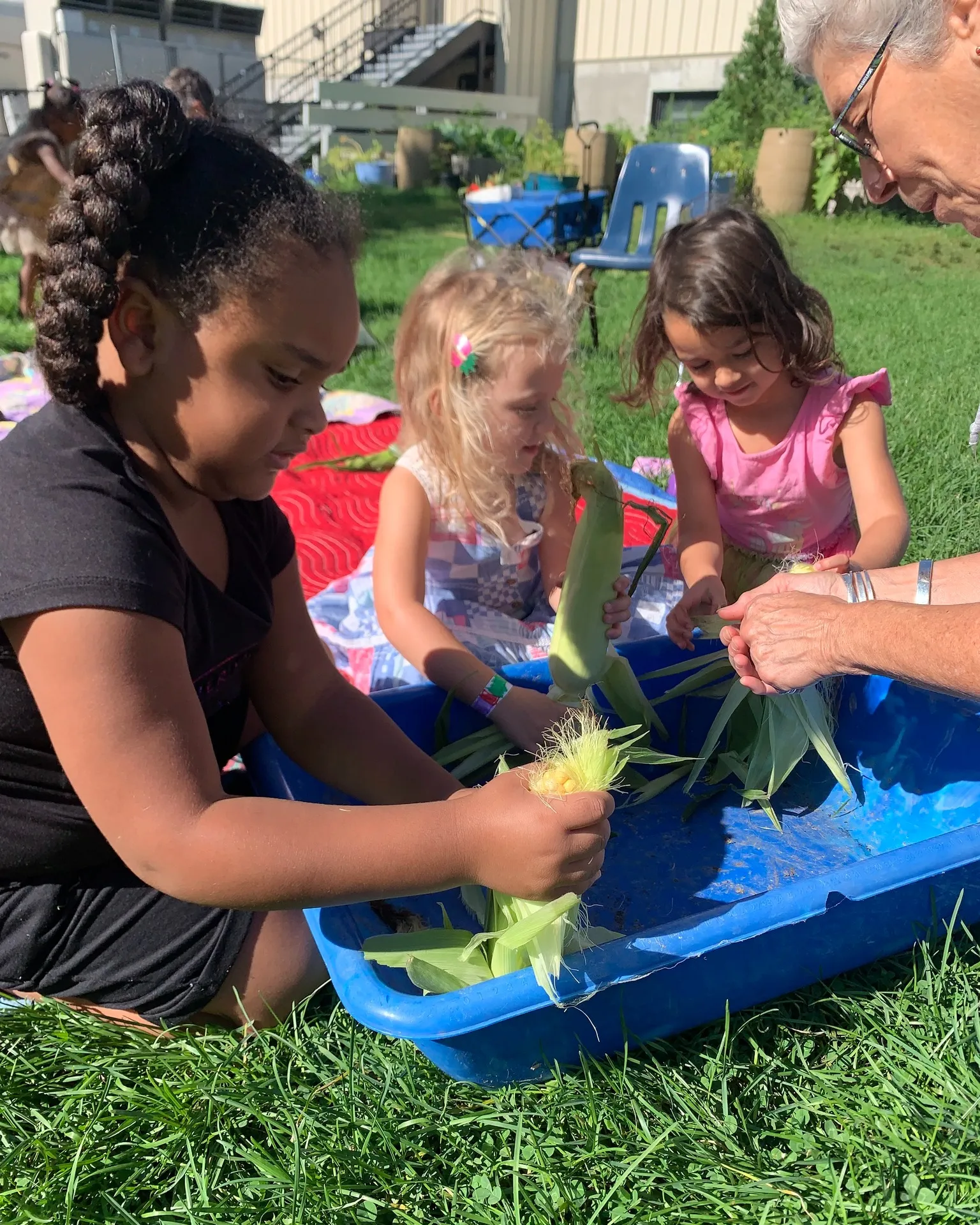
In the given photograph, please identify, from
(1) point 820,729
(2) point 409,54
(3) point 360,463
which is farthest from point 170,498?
(2) point 409,54

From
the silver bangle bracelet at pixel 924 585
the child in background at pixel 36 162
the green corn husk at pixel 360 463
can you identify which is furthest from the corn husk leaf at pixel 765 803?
the child in background at pixel 36 162

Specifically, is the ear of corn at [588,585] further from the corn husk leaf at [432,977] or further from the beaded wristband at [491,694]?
the corn husk leaf at [432,977]

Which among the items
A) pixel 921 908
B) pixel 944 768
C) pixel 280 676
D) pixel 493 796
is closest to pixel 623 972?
pixel 493 796

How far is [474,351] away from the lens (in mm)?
2287

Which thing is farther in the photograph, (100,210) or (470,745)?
(470,745)

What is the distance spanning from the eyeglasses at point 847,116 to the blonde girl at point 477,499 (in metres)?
0.83

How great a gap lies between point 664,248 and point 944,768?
148cm

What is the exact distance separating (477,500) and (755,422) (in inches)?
33.1

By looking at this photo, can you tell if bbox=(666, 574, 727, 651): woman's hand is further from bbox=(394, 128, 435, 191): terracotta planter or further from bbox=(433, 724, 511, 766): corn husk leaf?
bbox=(394, 128, 435, 191): terracotta planter

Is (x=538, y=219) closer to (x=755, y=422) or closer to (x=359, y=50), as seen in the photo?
(x=755, y=422)

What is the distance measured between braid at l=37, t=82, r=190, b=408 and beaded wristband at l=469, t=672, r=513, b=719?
42.7 inches

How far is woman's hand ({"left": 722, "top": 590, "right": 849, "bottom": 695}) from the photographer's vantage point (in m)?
1.63

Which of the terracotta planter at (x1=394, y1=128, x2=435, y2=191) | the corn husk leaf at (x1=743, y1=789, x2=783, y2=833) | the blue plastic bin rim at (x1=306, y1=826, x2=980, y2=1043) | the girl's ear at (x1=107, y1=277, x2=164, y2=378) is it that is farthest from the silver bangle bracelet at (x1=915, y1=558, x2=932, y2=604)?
the terracotta planter at (x1=394, y1=128, x2=435, y2=191)

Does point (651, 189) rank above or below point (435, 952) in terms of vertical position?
above
